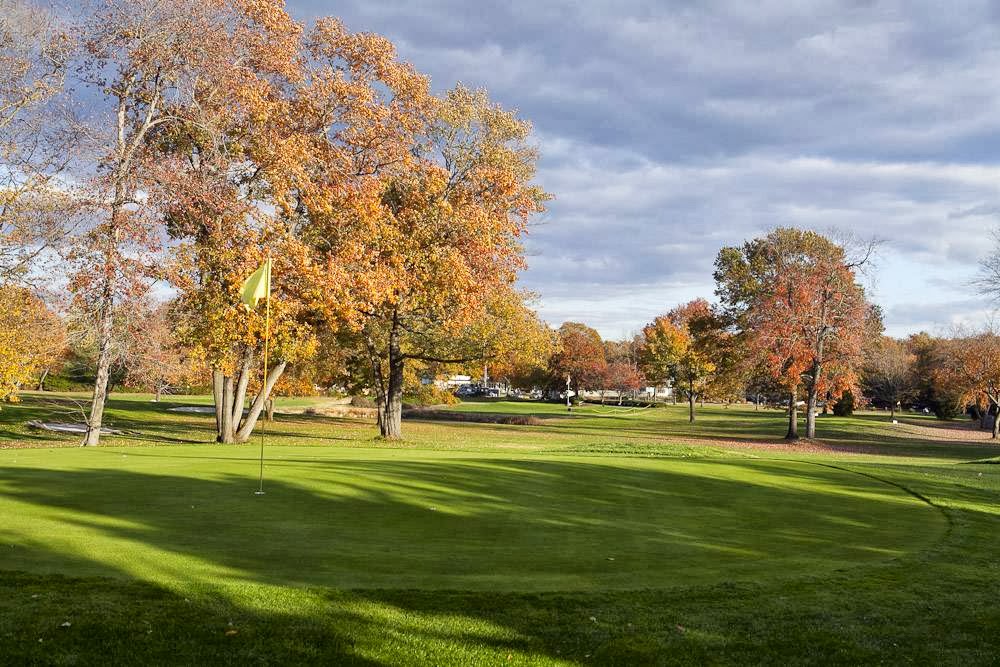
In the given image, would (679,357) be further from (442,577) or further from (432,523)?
(442,577)

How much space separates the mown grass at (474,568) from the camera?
678 cm

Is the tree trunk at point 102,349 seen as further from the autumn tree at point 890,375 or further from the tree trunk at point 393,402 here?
the autumn tree at point 890,375

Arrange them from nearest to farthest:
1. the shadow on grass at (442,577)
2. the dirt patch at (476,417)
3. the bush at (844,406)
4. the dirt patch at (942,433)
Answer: the shadow on grass at (442,577) < the dirt patch at (942,433) < the dirt patch at (476,417) < the bush at (844,406)


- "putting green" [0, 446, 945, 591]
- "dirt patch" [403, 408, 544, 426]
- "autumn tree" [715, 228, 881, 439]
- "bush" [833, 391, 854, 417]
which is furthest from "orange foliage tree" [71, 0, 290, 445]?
"bush" [833, 391, 854, 417]

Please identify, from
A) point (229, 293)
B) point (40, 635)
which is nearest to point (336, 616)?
point (40, 635)

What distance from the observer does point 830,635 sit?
7.46m

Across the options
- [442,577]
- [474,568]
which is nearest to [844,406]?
[474,568]

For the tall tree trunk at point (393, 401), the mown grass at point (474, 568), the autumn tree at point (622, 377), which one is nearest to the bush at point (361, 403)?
the autumn tree at point (622, 377)

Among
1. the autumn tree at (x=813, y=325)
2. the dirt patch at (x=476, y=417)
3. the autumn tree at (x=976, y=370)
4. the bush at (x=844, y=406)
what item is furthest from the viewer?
the bush at (x=844, y=406)

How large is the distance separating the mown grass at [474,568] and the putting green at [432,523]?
5cm

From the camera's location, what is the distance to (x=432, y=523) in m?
11.8

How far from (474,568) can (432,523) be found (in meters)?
2.75

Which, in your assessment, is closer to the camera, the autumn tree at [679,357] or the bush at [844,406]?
the autumn tree at [679,357]

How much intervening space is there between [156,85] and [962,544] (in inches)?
1192
